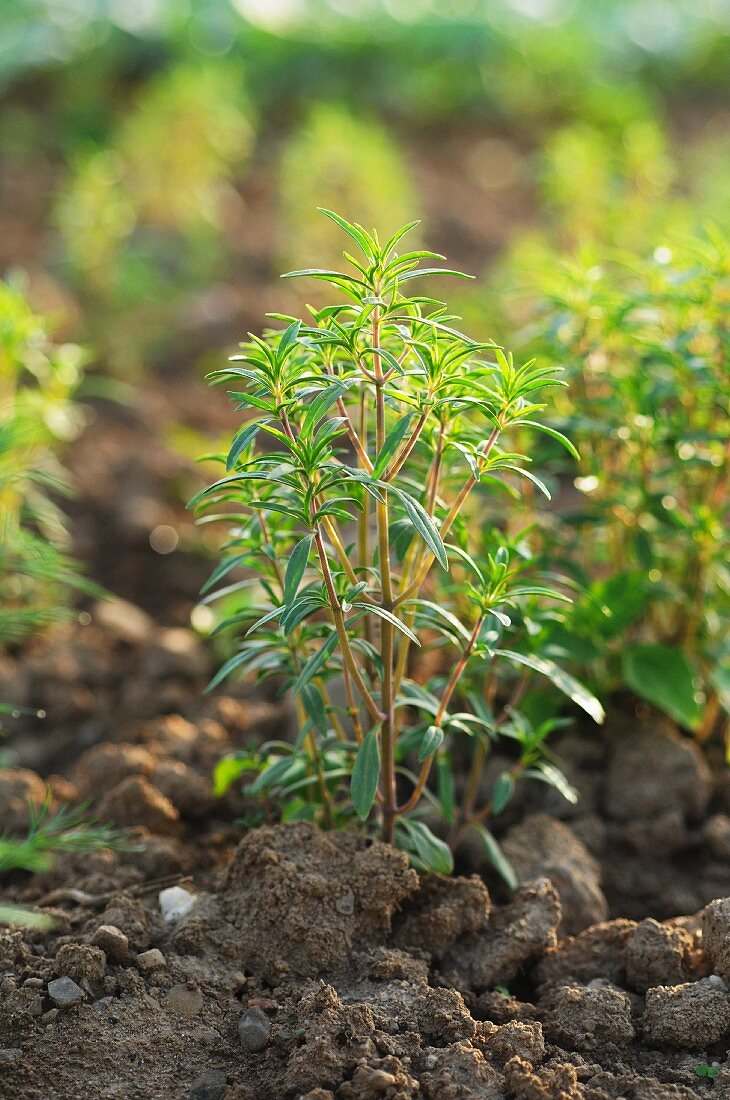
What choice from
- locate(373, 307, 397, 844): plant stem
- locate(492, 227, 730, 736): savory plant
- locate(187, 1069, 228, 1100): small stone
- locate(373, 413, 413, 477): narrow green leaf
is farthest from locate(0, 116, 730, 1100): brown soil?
locate(373, 413, 413, 477): narrow green leaf

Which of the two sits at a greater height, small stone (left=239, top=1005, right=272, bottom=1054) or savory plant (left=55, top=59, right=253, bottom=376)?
savory plant (left=55, top=59, right=253, bottom=376)

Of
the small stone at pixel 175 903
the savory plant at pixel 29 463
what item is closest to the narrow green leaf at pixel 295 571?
the small stone at pixel 175 903

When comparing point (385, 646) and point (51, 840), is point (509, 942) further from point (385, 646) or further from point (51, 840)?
point (51, 840)

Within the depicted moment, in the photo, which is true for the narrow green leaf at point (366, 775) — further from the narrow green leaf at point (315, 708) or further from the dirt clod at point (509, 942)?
the dirt clod at point (509, 942)

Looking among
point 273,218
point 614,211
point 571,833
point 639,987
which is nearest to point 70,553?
point 571,833

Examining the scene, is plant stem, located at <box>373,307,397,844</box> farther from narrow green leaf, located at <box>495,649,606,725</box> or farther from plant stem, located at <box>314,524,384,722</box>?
narrow green leaf, located at <box>495,649,606,725</box>

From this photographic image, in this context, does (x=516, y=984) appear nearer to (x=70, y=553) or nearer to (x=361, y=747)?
(x=361, y=747)

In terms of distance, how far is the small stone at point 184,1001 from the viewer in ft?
7.20

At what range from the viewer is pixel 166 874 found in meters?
2.65

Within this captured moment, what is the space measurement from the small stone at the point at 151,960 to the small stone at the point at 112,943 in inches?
1.2

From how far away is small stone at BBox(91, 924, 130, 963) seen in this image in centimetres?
228

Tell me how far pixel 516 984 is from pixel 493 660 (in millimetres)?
715

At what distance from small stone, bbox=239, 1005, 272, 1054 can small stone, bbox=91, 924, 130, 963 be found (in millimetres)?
280

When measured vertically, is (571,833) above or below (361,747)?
below
